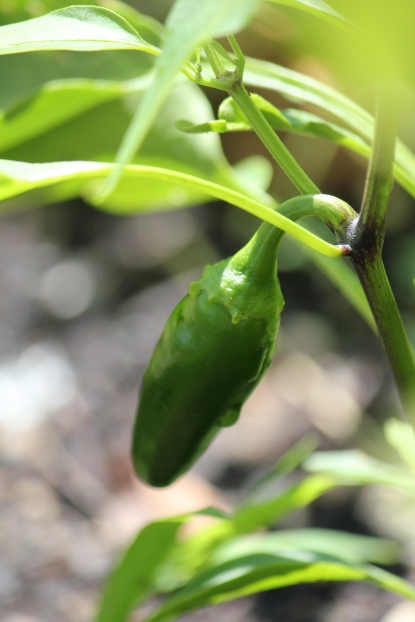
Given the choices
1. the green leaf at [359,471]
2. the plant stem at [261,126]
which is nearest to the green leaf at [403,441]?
A: the green leaf at [359,471]

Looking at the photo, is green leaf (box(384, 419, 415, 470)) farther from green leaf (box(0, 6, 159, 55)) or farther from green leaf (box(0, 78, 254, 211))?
green leaf (box(0, 6, 159, 55))

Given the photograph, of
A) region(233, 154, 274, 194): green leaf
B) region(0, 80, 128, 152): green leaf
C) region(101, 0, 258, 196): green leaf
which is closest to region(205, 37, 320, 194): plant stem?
region(101, 0, 258, 196): green leaf

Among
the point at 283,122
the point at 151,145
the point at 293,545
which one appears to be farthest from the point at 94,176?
the point at 293,545

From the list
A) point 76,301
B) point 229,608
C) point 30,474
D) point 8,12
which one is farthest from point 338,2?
point 76,301

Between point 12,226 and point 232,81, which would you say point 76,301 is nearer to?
point 12,226

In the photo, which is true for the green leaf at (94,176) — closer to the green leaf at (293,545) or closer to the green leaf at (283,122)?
the green leaf at (283,122)
